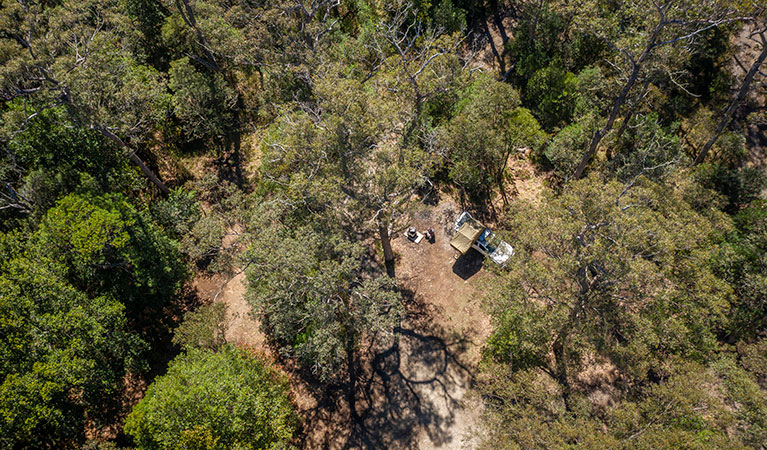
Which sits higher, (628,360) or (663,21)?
(663,21)

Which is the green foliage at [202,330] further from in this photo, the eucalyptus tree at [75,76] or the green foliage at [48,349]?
the eucalyptus tree at [75,76]

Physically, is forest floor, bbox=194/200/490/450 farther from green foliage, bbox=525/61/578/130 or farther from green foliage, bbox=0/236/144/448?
green foliage, bbox=525/61/578/130

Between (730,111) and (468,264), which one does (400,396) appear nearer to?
(468,264)

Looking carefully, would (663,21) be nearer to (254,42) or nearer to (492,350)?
(492,350)

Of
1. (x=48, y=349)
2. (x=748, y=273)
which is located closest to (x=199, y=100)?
(x=48, y=349)

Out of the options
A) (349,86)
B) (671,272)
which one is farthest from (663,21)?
(349,86)

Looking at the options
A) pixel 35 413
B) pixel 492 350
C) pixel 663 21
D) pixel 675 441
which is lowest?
pixel 35 413

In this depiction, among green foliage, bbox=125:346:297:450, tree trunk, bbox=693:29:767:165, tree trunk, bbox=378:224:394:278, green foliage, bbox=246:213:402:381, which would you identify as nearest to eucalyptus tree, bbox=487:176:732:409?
green foliage, bbox=246:213:402:381
